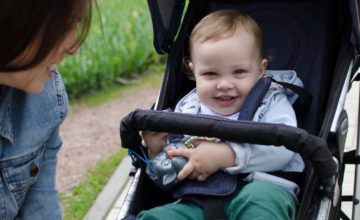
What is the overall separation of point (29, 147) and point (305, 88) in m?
1.66

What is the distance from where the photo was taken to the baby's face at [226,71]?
3184 millimetres

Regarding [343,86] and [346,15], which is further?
[346,15]

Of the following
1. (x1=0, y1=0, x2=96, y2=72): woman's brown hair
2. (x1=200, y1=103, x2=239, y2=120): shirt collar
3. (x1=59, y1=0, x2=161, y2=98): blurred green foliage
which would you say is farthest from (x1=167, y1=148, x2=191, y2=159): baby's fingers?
(x1=59, y1=0, x2=161, y2=98): blurred green foliage

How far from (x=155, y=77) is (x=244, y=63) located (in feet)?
12.9

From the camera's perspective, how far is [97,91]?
6762 mm

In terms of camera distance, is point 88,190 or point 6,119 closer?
point 6,119

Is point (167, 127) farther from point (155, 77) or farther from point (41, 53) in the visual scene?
point (155, 77)

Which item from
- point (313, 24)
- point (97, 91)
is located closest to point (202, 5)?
point (313, 24)

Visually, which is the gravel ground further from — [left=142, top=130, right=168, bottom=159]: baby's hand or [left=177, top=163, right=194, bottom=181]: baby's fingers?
[left=177, top=163, right=194, bottom=181]: baby's fingers

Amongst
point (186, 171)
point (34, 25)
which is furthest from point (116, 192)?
→ point (34, 25)

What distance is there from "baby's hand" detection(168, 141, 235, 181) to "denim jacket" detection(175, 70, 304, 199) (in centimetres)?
3

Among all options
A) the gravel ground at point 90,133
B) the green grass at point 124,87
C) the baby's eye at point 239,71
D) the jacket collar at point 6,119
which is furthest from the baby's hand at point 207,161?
the green grass at point 124,87

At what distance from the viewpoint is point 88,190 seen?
484cm

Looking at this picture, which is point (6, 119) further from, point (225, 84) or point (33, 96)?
point (225, 84)
